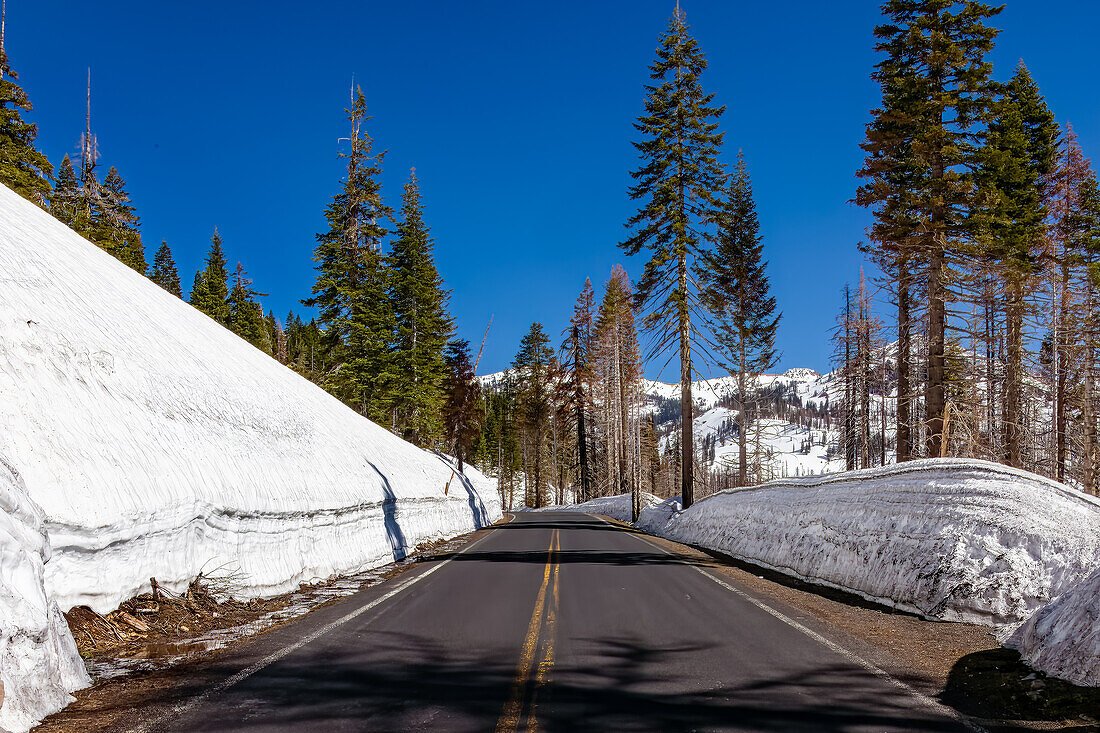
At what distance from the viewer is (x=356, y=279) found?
3550cm

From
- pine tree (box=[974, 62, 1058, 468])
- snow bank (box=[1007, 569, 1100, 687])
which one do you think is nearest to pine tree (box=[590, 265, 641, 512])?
pine tree (box=[974, 62, 1058, 468])

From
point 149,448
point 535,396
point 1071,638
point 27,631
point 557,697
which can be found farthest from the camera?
point 535,396

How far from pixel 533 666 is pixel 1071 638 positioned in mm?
4640

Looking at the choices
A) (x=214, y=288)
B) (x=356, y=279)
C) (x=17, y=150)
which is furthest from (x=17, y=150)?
(x=214, y=288)

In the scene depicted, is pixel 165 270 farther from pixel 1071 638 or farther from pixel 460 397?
pixel 1071 638

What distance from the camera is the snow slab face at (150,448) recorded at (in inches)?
253

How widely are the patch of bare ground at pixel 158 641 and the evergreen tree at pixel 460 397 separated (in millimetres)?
33410

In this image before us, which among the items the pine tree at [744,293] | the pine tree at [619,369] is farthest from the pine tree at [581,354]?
the pine tree at [744,293]

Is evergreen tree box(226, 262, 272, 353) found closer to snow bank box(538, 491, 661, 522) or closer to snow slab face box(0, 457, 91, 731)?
snow bank box(538, 491, 661, 522)

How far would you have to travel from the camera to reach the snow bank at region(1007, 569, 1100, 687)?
483 cm

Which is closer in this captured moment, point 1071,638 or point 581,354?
point 1071,638

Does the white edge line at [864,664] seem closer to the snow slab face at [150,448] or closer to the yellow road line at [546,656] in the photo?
the yellow road line at [546,656]

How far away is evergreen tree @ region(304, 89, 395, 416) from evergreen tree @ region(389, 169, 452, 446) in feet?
5.85

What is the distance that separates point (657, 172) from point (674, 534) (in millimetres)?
14405
